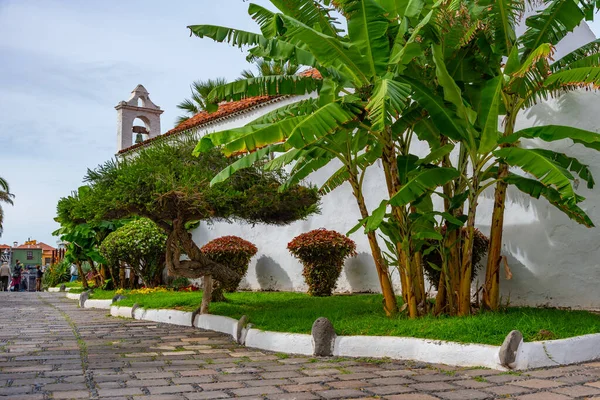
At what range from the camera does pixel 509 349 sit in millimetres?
5477

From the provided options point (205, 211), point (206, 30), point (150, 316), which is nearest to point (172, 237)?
point (205, 211)

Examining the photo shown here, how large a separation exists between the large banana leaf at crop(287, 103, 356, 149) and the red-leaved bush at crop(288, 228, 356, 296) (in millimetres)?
5651

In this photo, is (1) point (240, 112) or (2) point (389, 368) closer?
(2) point (389, 368)

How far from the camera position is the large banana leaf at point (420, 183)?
6.55 metres

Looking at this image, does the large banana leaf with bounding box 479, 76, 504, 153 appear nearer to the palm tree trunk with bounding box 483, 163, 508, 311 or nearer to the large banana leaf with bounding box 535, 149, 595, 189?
the palm tree trunk with bounding box 483, 163, 508, 311

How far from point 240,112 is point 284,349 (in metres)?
10.1

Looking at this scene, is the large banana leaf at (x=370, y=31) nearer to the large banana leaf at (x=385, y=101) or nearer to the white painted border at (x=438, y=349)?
the large banana leaf at (x=385, y=101)

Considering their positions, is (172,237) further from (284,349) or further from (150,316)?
(284,349)

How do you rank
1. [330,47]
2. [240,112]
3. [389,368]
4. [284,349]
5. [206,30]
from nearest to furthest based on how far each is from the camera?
1. [389,368]
2. [330,47]
3. [284,349]
4. [206,30]
5. [240,112]

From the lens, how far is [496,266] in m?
7.50

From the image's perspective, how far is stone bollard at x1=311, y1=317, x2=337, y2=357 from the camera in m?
6.56

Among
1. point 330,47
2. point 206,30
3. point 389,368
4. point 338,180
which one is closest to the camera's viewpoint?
point 389,368

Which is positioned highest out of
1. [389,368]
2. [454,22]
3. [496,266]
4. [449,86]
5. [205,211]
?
[454,22]

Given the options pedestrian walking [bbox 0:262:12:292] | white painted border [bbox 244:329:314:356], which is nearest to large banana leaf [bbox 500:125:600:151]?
white painted border [bbox 244:329:314:356]
